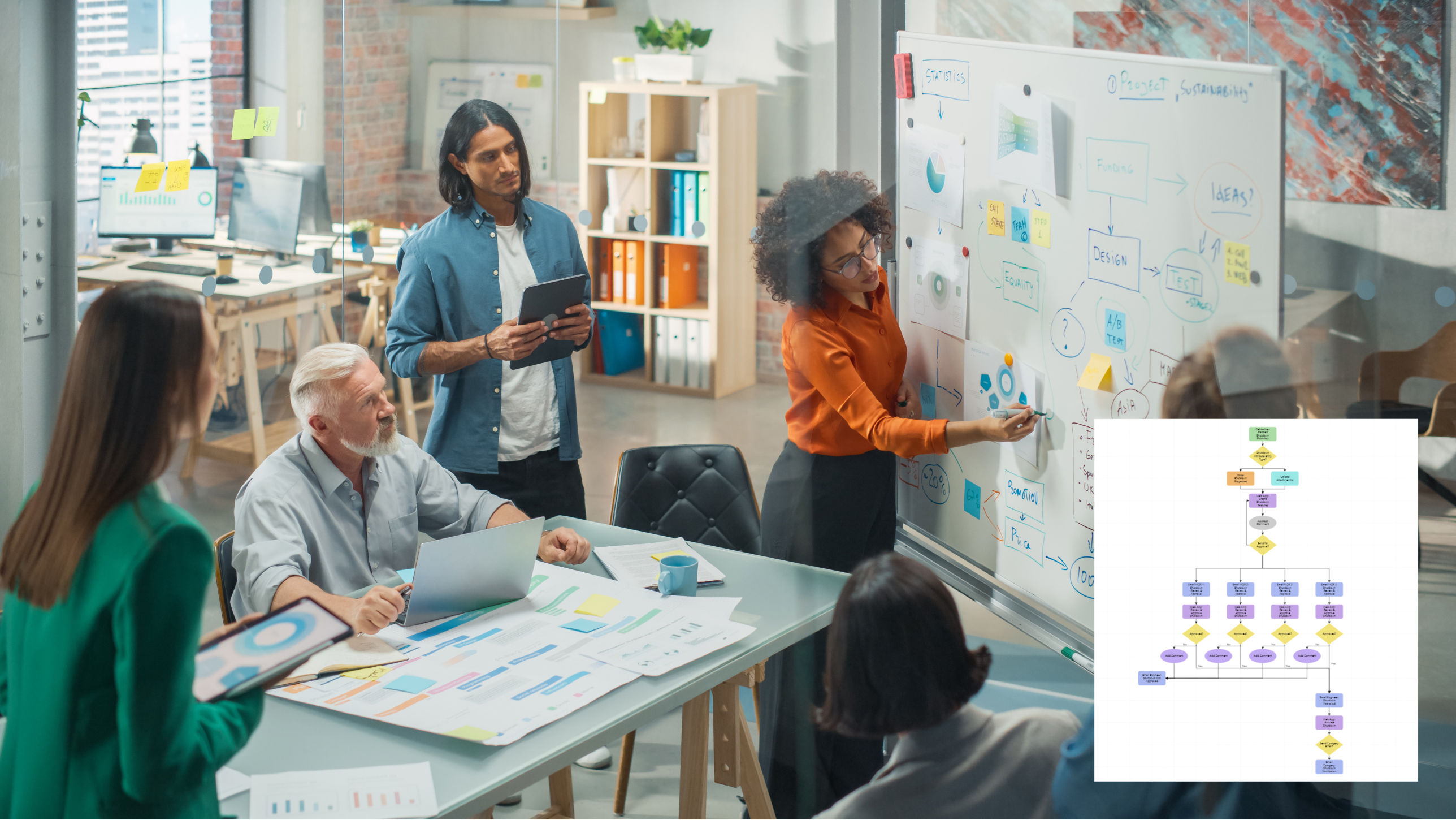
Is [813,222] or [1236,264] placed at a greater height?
[813,222]

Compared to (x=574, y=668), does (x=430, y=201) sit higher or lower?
higher

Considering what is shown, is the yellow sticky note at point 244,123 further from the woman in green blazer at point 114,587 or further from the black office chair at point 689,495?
the woman in green blazer at point 114,587

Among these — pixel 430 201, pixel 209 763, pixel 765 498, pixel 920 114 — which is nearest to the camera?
pixel 209 763

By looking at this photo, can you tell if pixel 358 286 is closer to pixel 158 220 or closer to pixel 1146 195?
pixel 158 220

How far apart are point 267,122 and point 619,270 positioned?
138cm

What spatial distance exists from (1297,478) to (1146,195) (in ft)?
2.00

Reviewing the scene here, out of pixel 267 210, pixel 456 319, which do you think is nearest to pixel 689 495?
pixel 456 319

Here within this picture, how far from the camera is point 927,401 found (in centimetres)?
246

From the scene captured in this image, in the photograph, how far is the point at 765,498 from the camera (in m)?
2.65

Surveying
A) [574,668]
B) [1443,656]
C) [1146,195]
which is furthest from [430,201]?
[1443,656]

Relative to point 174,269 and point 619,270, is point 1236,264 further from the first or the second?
→ point 174,269

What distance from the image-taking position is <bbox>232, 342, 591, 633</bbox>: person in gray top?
2031 millimetres

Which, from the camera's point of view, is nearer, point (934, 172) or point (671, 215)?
point (934, 172)

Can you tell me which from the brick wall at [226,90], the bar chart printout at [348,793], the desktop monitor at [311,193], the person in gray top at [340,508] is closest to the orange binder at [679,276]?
the desktop monitor at [311,193]
